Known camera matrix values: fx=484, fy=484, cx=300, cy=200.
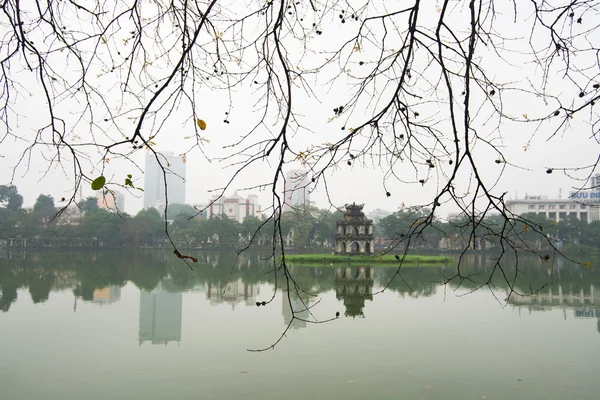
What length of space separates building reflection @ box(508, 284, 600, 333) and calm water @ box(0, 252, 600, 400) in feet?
0.21

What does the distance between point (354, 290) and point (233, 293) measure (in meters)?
3.02

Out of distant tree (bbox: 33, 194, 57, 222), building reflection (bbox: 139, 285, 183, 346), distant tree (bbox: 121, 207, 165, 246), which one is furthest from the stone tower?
distant tree (bbox: 33, 194, 57, 222)

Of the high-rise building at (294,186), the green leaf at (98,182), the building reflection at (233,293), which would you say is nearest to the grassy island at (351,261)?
the building reflection at (233,293)

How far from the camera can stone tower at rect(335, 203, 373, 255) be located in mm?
Answer: 24812

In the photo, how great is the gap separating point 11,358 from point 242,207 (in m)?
53.8

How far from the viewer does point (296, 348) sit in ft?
20.3

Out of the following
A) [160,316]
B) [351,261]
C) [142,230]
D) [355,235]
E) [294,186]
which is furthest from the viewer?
[142,230]

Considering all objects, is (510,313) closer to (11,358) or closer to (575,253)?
(11,358)

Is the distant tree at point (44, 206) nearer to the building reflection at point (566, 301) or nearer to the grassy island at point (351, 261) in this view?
the grassy island at point (351, 261)

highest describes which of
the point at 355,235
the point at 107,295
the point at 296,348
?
the point at 355,235

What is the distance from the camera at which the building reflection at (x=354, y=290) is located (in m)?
9.19

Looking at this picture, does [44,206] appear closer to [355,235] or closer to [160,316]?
[355,235]

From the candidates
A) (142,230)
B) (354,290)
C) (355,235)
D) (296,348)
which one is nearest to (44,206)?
(142,230)

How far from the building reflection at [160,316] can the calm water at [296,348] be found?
0.08ft
